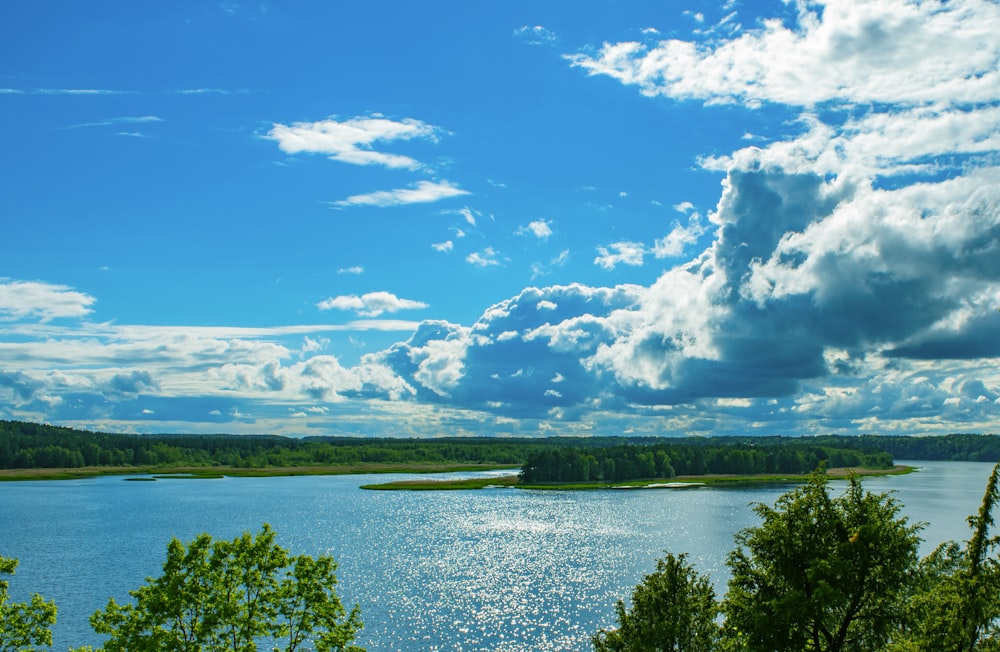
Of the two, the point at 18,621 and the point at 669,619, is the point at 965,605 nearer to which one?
the point at 669,619

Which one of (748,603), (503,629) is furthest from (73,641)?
(748,603)

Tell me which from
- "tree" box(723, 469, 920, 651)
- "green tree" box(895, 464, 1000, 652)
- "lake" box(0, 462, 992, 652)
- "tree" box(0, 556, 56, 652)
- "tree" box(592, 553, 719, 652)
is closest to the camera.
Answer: "green tree" box(895, 464, 1000, 652)

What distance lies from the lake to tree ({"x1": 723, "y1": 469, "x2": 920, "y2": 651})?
36.9 meters

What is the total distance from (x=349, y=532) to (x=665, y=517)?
53.4 metres

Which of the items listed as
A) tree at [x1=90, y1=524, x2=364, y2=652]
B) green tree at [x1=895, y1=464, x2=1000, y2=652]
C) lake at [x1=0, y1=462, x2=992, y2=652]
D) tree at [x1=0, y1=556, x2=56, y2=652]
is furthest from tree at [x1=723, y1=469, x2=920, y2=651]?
lake at [x1=0, y1=462, x2=992, y2=652]

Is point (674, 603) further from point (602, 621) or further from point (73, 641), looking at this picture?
point (73, 641)

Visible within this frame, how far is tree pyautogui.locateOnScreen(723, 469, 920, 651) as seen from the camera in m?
23.6

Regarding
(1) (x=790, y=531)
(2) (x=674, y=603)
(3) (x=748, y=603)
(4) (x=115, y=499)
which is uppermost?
(1) (x=790, y=531)

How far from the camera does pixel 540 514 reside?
147875 millimetres

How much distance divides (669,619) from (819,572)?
1314cm

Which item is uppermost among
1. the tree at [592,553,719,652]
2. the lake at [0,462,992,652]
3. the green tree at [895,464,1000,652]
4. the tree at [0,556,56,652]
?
the green tree at [895,464,1000,652]

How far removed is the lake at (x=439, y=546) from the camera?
66375mm

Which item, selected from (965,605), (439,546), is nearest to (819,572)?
(965,605)

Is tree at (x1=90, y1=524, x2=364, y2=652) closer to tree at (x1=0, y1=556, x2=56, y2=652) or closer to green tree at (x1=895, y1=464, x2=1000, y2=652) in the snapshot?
tree at (x1=0, y1=556, x2=56, y2=652)
